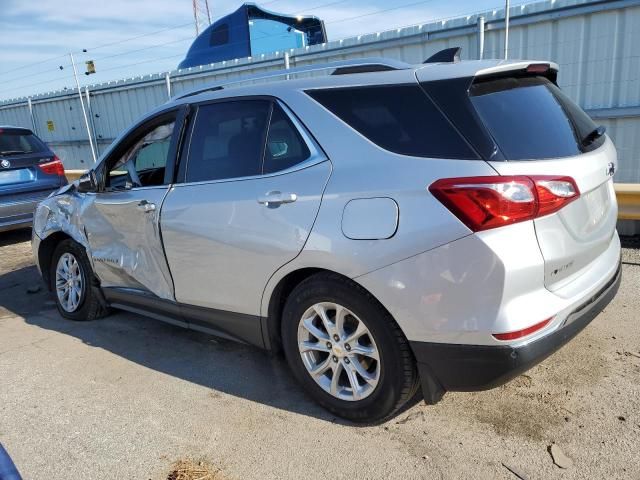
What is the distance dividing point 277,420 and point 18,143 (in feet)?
20.7

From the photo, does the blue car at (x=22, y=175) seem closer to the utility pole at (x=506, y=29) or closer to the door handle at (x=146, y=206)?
the door handle at (x=146, y=206)

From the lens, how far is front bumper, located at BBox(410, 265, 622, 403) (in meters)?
2.21

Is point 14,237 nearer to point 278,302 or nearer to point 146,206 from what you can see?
point 146,206

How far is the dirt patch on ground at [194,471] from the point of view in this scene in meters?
2.43

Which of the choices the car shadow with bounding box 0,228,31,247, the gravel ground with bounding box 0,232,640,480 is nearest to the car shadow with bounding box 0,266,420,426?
the gravel ground with bounding box 0,232,640,480

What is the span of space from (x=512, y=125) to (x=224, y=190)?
1574 mm

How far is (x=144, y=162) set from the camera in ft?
13.4

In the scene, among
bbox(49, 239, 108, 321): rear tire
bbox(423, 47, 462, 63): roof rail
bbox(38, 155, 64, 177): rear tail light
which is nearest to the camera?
bbox(423, 47, 462, 63): roof rail

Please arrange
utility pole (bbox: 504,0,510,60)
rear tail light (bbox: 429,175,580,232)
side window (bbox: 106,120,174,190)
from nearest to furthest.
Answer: rear tail light (bbox: 429,175,580,232) < side window (bbox: 106,120,174,190) < utility pole (bbox: 504,0,510,60)

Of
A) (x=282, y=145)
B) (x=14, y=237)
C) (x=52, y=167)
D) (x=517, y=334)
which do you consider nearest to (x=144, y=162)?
(x=282, y=145)

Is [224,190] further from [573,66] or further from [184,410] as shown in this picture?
[573,66]

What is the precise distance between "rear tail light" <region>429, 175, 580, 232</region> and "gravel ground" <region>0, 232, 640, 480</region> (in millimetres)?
1110

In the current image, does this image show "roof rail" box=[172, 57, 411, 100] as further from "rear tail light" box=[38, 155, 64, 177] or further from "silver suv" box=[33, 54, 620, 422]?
"rear tail light" box=[38, 155, 64, 177]

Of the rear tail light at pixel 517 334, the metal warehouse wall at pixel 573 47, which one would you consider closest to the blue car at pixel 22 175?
the metal warehouse wall at pixel 573 47
